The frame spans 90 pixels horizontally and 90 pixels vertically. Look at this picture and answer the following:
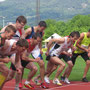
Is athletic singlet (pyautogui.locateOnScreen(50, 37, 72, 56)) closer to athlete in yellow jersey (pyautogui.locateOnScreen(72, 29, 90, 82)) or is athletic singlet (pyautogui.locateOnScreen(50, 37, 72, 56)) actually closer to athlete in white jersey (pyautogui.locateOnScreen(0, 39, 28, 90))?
athlete in yellow jersey (pyautogui.locateOnScreen(72, 29, 90, 82))

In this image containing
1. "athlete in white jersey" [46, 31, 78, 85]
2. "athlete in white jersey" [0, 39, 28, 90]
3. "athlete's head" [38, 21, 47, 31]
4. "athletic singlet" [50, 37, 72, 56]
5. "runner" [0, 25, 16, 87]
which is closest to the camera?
"runner" [0, 25, 16, 87]

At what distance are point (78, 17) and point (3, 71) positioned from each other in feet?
329

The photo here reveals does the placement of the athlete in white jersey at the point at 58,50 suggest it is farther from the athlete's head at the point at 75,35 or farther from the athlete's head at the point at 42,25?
the athlete's head at the point at 42,25

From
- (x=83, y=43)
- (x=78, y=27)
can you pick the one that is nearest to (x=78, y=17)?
(x=78, y=27)

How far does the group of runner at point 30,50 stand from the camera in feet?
24.5

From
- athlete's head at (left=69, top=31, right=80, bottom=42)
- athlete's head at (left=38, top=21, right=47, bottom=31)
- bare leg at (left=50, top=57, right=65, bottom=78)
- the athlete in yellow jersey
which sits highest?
athlete's head at (left=38, top=21, right=47, bottom=31)

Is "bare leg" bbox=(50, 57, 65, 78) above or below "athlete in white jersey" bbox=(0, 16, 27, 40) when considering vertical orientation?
below

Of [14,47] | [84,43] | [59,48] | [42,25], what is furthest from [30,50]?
[84,43]

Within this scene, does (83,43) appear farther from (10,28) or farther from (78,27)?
(78,27)

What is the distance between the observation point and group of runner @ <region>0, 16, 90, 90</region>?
7.46 meters

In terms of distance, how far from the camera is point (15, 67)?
8.14 metres

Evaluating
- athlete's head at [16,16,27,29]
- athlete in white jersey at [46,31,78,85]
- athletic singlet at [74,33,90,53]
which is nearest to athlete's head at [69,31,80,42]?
athlete in white jersey at [46,31,78,85]

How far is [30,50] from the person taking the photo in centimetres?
921

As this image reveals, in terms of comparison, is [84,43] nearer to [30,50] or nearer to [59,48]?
[59,48]
